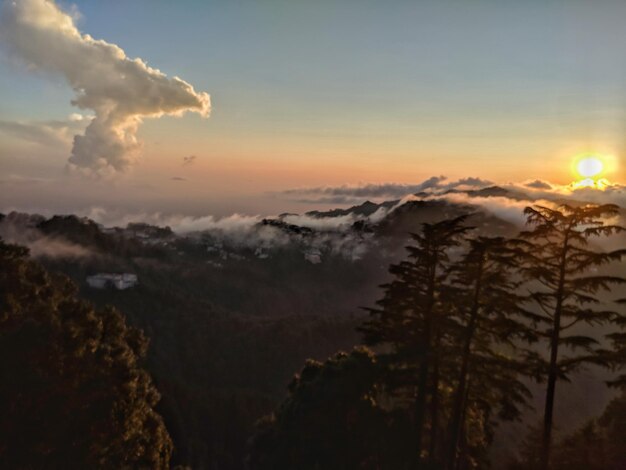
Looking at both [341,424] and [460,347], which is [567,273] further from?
[341,424]

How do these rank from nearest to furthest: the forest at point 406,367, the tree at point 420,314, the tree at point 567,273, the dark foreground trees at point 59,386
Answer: the tree at point 567,273, the forest at point 406,367, the dark foreground trees at point 59,386, the tree at point 420,314

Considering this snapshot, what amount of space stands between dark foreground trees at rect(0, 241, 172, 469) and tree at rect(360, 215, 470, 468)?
1307 centimetres

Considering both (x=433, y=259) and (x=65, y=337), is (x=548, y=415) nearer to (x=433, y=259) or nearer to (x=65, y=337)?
(x=433, y=259)

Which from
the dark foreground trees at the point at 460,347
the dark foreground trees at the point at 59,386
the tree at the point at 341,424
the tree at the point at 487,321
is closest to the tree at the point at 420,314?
the dark foreground trees at the point at 460,347

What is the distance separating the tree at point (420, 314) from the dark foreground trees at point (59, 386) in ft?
42.9

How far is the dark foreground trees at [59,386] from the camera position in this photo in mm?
21125

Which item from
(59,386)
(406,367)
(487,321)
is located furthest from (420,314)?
(59,386)

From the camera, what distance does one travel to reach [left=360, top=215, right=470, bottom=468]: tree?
24.4 m

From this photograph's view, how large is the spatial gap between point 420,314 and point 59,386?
18.5 meters

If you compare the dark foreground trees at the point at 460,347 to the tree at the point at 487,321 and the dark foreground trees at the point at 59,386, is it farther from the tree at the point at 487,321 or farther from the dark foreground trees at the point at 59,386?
the dark foreground trees at the point at 59,386

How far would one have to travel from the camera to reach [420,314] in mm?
26516

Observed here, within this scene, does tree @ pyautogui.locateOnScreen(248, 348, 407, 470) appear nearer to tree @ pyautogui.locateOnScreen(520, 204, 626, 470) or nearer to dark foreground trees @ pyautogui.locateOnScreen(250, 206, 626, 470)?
dark foreground trees @ pyautogui.locateOnScreen(250, 206, 626, 470)

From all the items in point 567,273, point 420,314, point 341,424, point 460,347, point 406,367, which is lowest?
point 341,424

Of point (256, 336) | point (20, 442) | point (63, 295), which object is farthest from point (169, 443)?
point (256, 336)
